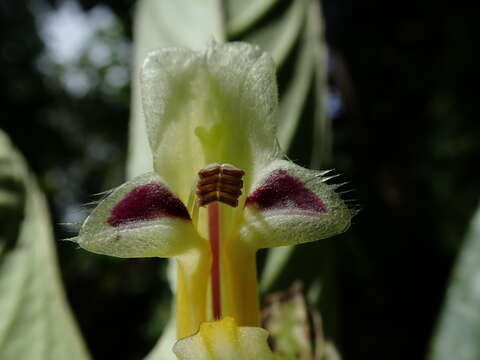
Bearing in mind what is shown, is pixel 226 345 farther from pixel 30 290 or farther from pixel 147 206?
pixel 30 290

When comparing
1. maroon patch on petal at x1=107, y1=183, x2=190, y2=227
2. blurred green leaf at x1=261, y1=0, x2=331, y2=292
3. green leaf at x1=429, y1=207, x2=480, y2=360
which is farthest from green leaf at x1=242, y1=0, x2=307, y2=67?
maroon patch on petal at x1=107, y1=183, x2=190, y2=227

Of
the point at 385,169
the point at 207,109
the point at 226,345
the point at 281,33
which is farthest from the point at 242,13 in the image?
the point at 385,169

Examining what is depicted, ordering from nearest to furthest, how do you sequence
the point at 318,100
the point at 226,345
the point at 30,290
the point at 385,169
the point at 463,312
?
1. the point at 226,345
2. the point at 30,290
3. the point at 463,312
4. the point at 318,100
5. the point at 385,169

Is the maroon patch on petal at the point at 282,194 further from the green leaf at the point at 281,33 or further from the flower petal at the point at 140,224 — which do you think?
the green leaf at the point at 281,33

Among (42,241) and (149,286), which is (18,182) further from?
(149,286)

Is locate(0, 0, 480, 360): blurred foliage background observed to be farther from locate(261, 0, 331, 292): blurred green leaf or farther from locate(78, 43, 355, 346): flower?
locate(78, 43, 355, 346): flower

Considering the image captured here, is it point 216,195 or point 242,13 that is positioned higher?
point 242,13
